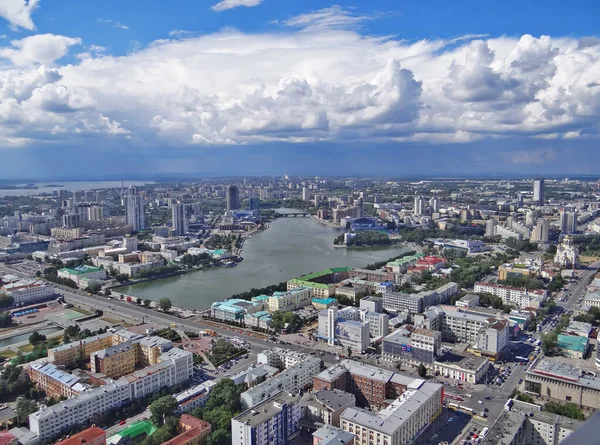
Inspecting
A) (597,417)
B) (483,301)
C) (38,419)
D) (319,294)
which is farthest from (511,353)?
(597,417)

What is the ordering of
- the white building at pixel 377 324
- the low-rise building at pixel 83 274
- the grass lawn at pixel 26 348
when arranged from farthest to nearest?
1. the low-rise building at pixel 83 274
2. the white building at pixel 377 324
3. the grass lawn at pixel 26 348

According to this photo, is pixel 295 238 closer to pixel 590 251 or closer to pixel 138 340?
pixel 590 251

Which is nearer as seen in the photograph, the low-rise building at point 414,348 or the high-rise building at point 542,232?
the low-rise building at point 414,348

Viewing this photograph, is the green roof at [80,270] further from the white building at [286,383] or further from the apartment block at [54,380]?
the white building at [286,383]

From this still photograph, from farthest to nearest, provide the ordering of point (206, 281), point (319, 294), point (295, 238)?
point (295, 238) < point (206, 281) < point (319, 294)

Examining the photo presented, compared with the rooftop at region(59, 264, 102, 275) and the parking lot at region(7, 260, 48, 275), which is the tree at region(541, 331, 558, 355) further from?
the parking lot at region(7, 260, 48, 275)

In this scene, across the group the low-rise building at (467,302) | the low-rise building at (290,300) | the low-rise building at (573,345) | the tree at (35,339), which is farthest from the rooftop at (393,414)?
the tree at (35,339)

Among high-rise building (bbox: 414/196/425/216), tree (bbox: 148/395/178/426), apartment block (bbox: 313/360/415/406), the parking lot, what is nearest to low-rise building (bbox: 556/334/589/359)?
apartment block (bbox: 313/360/415/406)
